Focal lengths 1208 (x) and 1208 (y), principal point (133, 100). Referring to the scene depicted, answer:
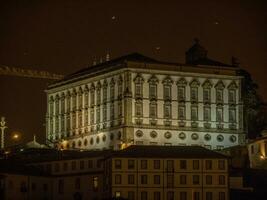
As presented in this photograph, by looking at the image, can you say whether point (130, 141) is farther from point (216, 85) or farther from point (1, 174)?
point (1, 174)

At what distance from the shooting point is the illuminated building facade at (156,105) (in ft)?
591

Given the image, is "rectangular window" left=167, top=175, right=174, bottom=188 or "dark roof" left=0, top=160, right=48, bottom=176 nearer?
"rectangular window" left=167, top=175, right=174, bottom=188

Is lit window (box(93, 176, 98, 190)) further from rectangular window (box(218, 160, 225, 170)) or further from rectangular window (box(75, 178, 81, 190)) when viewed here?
rectangular window (box(218, 160, 225, 170))

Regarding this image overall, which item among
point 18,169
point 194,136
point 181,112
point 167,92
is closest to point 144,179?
point 18,169

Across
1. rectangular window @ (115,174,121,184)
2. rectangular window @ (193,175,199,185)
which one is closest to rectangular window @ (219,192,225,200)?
rectangular window @ (193,175,199,185)

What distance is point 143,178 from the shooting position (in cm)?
13288

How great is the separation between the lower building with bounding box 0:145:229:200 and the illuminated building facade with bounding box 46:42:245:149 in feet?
110

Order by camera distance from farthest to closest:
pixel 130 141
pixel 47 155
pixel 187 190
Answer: pixel 130 141, pixel 47 155, pixel 187 190

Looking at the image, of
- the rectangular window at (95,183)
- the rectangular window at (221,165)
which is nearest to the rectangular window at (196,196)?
the rectangular window at (221,165)

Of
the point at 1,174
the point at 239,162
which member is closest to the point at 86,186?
the point at 1,174

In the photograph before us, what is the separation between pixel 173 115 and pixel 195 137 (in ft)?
15.9

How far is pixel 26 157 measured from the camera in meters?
161

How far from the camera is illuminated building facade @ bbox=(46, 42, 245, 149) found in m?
180

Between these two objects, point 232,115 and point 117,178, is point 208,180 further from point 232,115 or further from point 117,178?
point 232,115
